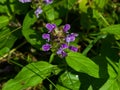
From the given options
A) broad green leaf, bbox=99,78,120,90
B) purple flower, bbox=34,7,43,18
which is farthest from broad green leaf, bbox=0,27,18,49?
broad green leaf, bbox=99,78,120,90

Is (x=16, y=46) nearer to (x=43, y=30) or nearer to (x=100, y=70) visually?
(x=43, y=30)

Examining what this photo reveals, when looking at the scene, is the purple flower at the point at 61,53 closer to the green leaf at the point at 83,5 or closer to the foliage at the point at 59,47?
the foliage at the point at 59,47

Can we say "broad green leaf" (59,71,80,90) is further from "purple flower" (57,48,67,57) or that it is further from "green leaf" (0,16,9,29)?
"green leaf" (0,16,9,29)

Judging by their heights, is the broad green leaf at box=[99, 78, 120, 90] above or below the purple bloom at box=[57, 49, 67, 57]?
below

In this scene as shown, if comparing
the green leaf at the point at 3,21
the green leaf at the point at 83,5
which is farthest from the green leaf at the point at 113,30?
the green leaf at the point at 3,21

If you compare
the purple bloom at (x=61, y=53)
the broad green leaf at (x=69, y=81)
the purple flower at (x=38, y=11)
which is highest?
the purple flower at (x=38, y=11)

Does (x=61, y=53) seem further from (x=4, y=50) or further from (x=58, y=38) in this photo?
(x=4, y=50)

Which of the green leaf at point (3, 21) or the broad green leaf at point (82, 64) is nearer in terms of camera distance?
the broad green leaf at point (82, 64)

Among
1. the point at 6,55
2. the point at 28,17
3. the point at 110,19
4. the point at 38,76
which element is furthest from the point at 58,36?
the point at 110,19
